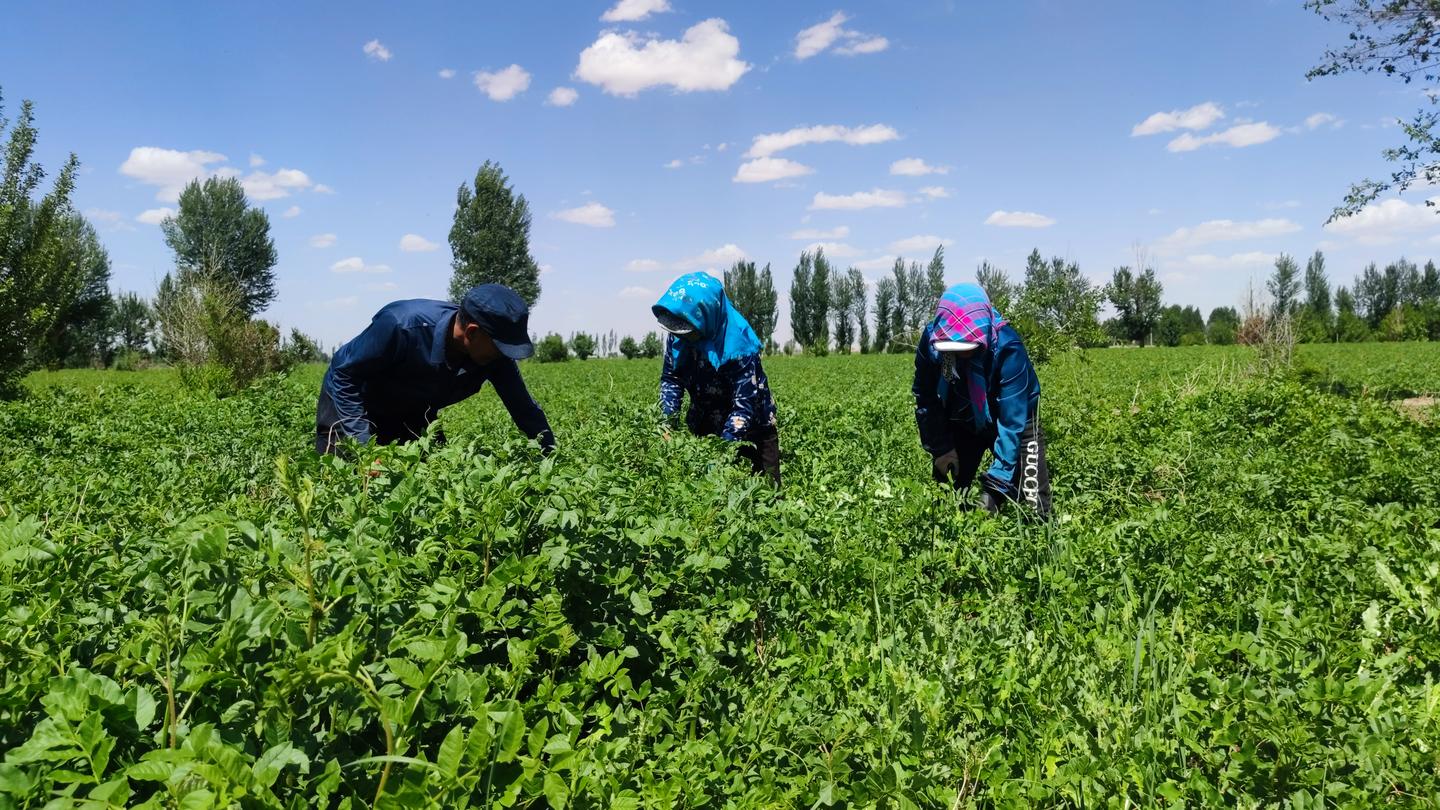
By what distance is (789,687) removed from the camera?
2.54 metres

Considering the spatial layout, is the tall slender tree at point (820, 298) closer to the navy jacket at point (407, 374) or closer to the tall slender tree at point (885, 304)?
the tall slender tree at point (885, 304)

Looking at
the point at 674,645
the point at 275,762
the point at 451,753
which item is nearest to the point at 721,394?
the point at 674,645

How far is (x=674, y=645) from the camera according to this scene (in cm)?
224

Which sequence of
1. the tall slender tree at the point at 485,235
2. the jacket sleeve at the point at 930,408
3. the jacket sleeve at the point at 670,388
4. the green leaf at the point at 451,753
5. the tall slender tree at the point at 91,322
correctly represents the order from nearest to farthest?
1. the green leaf at the point at 451,753
2. the jacket sleeve at the point at 930,408
3. the jacket sleeve at the point at 670,388
4. the tall slender tree at the point at 91,322
5. the tall slender tree at the point at 485,235

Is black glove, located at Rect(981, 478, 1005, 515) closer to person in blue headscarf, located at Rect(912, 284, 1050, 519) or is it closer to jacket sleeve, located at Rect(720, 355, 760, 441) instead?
person in blue headscarf, located at Rect(912, 284, 1050, 519)

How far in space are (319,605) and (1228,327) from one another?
78642mm

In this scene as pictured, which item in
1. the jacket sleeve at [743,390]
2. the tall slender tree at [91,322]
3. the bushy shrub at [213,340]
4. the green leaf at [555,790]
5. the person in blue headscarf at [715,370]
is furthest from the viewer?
the tall slender tree at [91,322]

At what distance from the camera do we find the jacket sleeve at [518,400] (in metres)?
4.04

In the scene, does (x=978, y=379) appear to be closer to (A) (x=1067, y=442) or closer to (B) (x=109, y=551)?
(B) (x=109, y=551)

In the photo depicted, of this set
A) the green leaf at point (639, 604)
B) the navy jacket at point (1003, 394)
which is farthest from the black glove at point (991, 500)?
the green leaf at point (639, 604)

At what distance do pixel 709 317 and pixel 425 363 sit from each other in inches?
61.3

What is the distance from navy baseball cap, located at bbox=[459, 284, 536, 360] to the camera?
366cm

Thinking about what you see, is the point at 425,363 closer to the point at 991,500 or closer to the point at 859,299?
the point at 991,500

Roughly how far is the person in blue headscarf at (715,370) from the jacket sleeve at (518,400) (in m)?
0.76
